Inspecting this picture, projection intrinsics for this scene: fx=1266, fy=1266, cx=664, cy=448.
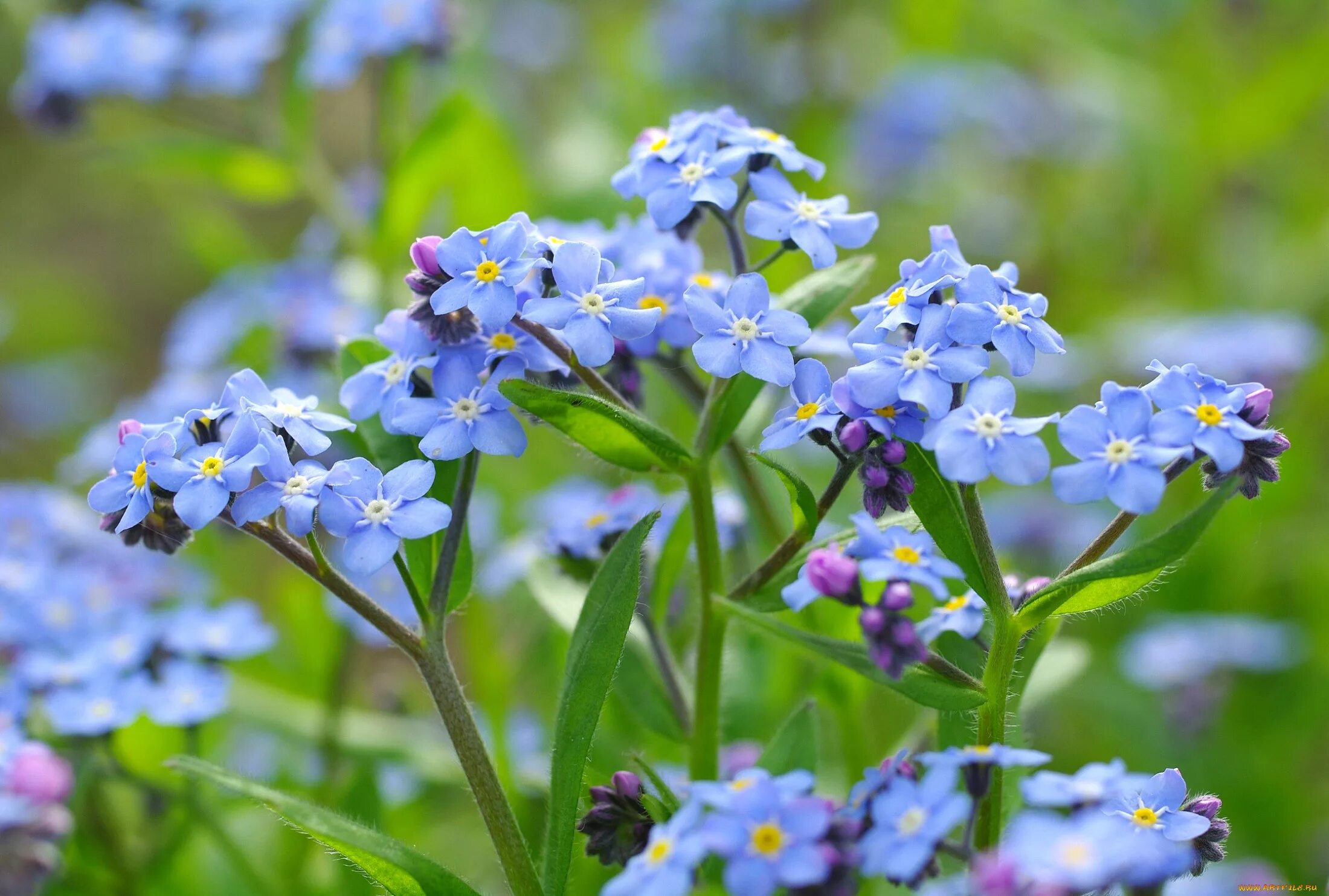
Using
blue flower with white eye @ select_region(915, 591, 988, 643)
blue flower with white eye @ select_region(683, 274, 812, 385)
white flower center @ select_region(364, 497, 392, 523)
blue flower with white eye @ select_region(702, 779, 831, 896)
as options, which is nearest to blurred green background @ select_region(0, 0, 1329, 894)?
blue flower with white eye @ select_region(915, 591, 988, 643)

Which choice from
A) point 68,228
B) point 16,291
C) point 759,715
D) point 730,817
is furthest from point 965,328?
point 68,228

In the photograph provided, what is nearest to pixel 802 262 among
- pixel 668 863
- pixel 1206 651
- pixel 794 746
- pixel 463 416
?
pixel 1206 651

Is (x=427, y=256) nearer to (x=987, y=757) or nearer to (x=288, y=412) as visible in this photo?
(x=288, y=412)

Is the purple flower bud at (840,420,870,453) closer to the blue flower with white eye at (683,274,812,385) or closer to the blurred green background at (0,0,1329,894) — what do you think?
the blue flower with white eye at (683,274,812,385)

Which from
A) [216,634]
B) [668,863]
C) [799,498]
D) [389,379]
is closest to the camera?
[668,863]

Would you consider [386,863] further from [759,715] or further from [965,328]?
[759,715]

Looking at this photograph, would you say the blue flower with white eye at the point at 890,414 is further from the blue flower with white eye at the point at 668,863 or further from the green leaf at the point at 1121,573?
the blue flower with white eye at the point at 668,863

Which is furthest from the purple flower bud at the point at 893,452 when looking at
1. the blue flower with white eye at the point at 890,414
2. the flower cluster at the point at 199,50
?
the flower cluster at the point at 199,50
